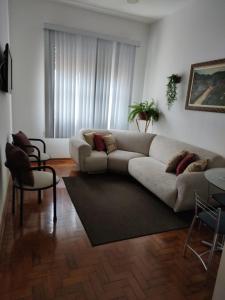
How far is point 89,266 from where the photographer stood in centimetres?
186

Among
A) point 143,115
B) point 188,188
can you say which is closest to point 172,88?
point 143,115

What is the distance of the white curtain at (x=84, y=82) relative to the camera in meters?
4.20

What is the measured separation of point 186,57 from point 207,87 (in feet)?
2.62

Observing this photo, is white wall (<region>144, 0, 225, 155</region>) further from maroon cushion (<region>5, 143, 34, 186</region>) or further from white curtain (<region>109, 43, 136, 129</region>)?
maroon cushion (<region>5, 143, 34, 186</region>)

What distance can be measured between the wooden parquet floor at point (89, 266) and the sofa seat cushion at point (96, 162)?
4.67 feet

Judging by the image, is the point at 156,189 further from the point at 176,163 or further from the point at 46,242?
the point at 46,242

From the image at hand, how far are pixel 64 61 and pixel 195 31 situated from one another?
7.81 feet

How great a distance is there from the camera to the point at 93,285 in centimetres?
167

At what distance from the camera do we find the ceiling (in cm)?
374

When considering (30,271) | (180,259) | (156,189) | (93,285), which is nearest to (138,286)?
(93,285)

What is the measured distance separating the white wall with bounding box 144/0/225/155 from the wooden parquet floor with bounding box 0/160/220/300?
161cm

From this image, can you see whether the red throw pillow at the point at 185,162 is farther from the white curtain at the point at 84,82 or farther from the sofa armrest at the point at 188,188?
the white curtain at the point at 84,82

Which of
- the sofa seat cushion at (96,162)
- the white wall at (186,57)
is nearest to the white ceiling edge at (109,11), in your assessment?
the white wall at (186,57)

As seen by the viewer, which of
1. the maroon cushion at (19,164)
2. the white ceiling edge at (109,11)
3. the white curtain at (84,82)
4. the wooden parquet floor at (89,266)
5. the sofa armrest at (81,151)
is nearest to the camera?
the wooden parquet floor at (89,266)
